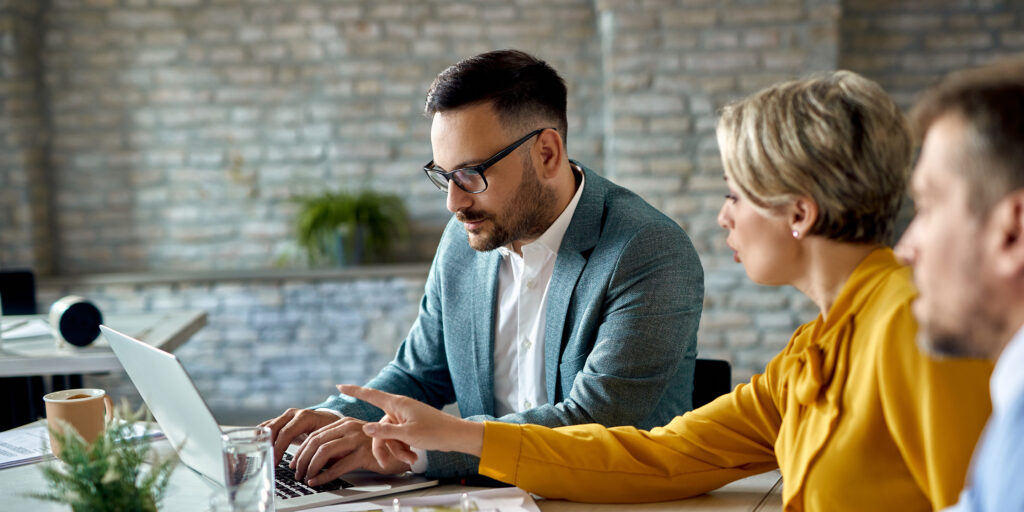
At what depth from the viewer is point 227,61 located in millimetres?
4801

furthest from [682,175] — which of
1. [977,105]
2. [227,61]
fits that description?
[977,105]

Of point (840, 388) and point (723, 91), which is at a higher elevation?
point (723, 91)

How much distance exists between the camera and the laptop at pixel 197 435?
132 centimetres

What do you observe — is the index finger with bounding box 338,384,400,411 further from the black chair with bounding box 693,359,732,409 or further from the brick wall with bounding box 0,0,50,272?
the brick wall with bounding box 0,0,50,272

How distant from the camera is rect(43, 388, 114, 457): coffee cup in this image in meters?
1.56

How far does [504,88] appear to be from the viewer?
192 centimetres

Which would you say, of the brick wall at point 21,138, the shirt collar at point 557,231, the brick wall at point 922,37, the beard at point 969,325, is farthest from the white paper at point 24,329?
the brick wall at point 922,37

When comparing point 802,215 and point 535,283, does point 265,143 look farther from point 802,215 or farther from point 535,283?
point 802,215

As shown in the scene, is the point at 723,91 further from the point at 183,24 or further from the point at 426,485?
the point at 426,485

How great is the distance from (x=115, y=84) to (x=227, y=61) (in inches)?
23.0

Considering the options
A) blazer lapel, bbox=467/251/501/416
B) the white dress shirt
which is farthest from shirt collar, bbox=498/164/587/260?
blazer lapel, bbox=467/251/501/416

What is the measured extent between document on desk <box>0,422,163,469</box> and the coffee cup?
0.06 meters

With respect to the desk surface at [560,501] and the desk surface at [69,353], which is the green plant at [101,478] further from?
the desk surface at [69,353]

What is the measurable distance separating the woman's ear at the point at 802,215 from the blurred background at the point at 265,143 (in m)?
3.16
